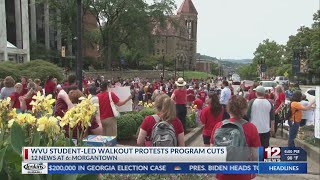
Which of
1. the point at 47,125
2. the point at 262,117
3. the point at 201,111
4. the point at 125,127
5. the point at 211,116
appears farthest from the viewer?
the point at 125,127

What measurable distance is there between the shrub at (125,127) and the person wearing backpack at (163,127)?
19.7ft

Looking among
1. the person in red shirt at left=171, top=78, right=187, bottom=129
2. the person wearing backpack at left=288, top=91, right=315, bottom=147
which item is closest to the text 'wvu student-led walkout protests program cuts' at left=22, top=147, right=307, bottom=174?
the person wearing backpack at left=288, top=91, right=315, bottom=147

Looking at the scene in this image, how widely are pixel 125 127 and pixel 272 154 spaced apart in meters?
8.25

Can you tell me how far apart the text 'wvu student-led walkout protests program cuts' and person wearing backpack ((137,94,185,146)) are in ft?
5.74

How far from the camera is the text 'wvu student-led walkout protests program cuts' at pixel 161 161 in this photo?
2.75 metres

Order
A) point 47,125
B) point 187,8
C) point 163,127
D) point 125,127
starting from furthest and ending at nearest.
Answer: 1. point 187,8
2. point 125,127
3. point 163,127
4. point 47,125

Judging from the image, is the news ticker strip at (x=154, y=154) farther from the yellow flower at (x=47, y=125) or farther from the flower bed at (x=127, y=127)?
the flower bed at (x=127, y=127)

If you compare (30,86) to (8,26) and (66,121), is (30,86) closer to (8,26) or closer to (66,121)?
(66,121)

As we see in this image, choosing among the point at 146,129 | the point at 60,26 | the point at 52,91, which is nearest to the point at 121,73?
the point at 60,26

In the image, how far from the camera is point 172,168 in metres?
2.76

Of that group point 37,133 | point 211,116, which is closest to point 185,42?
point 211,116

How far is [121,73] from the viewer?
62.1 meters

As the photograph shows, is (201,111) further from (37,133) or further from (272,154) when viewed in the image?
(272,154)

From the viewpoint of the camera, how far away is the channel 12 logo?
280cm
